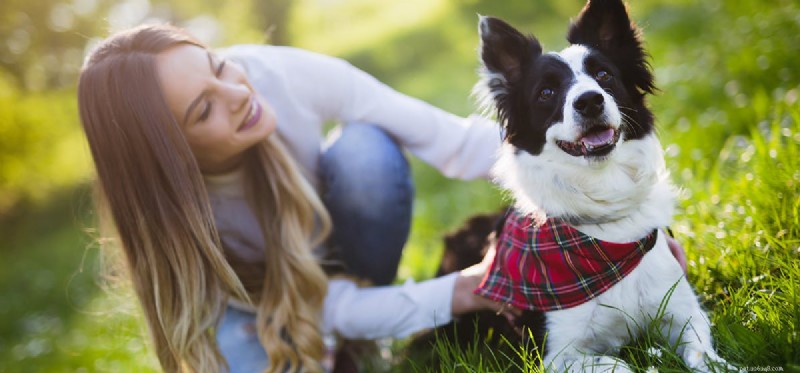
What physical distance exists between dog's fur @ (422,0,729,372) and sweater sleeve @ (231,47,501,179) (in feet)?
1.72

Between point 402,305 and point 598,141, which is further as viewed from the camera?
point 402,305

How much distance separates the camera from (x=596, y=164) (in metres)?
2.13

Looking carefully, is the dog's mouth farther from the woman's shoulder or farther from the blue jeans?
the woman's shoulder

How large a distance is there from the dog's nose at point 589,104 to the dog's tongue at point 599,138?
85 mm

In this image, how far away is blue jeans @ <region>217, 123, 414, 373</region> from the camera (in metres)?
2.86

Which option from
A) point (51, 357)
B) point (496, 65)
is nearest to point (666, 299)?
point (496, 65)

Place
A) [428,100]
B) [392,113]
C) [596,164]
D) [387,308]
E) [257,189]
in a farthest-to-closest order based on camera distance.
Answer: [428,100] → [392,113] → [257,189] → [387,308] → [596,164]

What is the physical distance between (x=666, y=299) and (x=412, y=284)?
1.02 metres

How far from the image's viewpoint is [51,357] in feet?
17.7

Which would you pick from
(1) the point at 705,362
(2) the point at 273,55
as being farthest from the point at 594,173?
(2) the point at 273,55

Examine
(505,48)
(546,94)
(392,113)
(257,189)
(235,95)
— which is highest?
(505,48)

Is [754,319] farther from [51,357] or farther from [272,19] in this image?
[272,19]

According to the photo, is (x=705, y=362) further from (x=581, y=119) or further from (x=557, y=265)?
(x=581, y=119)

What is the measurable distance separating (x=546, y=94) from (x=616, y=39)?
33cm
